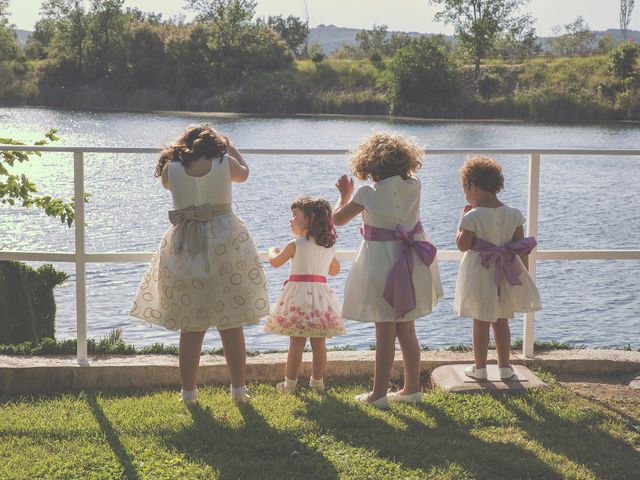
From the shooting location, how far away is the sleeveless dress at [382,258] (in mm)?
3729

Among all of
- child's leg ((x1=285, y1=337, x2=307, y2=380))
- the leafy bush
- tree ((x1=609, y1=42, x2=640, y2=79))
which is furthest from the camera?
tree ((x1=609, y1=42, x2=640, y2=79))

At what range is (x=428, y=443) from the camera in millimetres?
3326

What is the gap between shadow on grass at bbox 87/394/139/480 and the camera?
3.05m

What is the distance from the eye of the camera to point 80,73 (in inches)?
2430

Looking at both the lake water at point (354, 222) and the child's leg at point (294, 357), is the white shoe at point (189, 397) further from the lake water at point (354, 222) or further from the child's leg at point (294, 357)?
the lake water at point (354, 222)

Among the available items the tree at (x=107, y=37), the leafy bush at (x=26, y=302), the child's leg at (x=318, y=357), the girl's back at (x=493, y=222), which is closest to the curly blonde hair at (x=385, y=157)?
the girl's back at (x=493, y=222)

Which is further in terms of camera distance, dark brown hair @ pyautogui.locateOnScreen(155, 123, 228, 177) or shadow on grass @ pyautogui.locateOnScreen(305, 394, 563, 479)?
dark brown hair @ pyautogui.locateOnScreen(155, 123, 228, 177)

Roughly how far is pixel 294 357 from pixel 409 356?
1.63ft

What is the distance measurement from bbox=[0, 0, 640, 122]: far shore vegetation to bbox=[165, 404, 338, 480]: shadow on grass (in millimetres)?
42345

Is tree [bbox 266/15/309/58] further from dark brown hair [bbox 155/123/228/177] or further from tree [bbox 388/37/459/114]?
dark brown hair [bbox 155/123/228/177]

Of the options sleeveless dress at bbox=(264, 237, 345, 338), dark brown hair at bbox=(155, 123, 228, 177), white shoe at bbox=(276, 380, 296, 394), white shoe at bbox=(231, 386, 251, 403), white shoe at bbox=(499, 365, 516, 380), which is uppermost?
dark brown hair at bbox=(155, 123, 228, 177)

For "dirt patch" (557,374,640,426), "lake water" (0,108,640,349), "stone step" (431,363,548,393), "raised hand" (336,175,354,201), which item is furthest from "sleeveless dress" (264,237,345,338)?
"dirt patch" (557,374,640,426)

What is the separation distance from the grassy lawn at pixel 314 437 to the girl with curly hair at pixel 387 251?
0.97ft

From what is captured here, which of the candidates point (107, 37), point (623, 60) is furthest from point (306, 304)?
point (107, 37)
